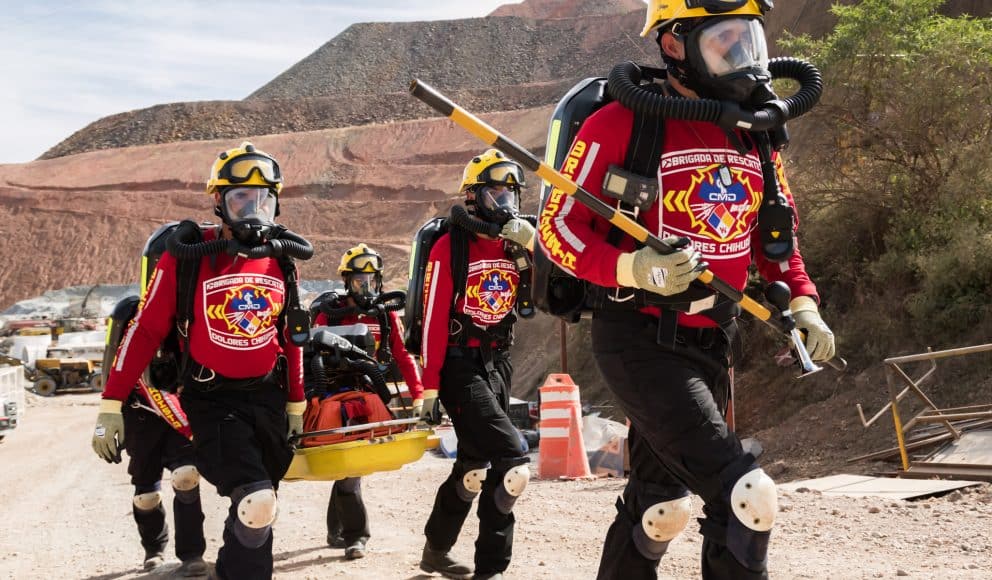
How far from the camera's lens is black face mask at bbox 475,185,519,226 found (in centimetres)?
692

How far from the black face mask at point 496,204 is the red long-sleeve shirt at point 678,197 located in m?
2.69

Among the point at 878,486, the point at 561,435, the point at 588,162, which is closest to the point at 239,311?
the point at 588,162

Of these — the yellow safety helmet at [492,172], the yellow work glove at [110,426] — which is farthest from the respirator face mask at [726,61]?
the yellow work glove at [110,426]

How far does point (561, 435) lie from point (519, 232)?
672 centimetres

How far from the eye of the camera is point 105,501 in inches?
510

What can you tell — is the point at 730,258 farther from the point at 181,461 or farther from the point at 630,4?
the point at 630,4

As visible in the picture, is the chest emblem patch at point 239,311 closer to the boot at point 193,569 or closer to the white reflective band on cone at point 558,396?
the boot at point 193,569

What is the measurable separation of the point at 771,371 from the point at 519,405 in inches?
152

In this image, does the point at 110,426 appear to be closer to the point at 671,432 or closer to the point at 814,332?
the point at 671,432

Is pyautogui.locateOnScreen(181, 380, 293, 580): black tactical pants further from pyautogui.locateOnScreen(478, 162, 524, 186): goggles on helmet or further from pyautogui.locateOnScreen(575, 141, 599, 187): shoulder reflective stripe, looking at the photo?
pyautogui.locateOnScreen(575, 141, 599, 187): shoulder reflective stripe

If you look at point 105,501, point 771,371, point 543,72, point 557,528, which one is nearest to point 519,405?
point 771,371

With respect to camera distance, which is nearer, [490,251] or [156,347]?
[156,347]

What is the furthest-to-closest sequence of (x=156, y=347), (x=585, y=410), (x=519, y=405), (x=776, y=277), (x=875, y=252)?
(x=585, y=410) < (x=519, y=405) < (x=875, y=252) < (x=156, y=347) < (x=776, y=277)

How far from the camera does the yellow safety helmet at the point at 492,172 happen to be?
7098mm
